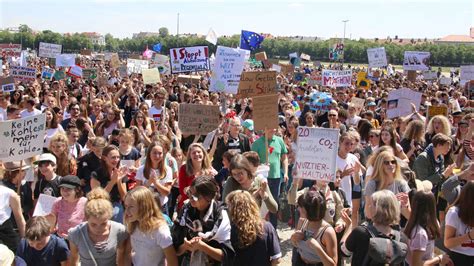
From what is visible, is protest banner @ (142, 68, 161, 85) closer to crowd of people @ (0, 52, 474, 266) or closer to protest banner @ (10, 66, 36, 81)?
protest banner @ (10, 66, 36, 81)

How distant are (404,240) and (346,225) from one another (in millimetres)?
701

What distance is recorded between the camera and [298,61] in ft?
100

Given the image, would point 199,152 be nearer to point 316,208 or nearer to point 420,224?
point 316,208

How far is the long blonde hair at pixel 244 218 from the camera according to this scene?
4.21 m

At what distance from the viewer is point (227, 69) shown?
12805 mm

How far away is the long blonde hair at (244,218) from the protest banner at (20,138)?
2903 millimetres

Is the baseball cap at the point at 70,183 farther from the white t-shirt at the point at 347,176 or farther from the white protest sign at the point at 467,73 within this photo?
the white protest sign at the point at 467,73

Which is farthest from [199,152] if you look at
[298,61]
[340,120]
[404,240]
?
[298,61]

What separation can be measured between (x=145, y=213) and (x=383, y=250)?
1876 millimetres

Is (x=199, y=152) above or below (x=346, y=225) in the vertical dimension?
above

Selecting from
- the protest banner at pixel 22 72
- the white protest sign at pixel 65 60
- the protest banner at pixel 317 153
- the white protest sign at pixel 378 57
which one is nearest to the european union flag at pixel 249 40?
the white protest sign at pixel 378 57

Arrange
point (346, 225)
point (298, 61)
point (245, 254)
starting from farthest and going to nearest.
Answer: point (298, 61) < point (346, 225) < point (245, 254)

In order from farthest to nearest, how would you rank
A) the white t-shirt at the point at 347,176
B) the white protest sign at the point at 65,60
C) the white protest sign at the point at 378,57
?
the white protest sign at the point at 65,60, the white protest sign at the point at 378,57, the white t-shirt at the point at 347,176

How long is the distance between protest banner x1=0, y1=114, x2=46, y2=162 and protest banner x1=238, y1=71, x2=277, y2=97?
5.32 metres
